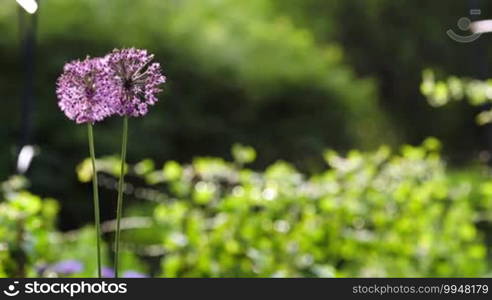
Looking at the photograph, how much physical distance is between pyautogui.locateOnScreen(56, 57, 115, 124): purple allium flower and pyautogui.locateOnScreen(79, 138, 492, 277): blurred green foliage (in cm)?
145

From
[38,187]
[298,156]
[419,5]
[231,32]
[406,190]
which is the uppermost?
[419,5]

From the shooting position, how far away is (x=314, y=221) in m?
2.56

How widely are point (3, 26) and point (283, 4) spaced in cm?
570

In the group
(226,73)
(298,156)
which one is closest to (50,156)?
(226,73)

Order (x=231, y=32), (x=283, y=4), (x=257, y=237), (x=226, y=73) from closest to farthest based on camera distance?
1. (x=257, y=237)
2. (x=226, y=73)
3. (x=231, y=32)
4. (x=283, y=4)

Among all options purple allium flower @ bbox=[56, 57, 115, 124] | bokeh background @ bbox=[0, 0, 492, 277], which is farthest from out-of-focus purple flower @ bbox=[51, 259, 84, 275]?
purple allium flower @ bbox=[56, 57, 115, 124]

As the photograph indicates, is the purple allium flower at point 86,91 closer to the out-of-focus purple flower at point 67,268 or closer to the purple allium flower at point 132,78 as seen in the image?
the purple allium flower at point 132,78

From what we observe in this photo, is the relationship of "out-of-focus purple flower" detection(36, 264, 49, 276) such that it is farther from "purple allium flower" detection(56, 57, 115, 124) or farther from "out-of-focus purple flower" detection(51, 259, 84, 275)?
"purple allium flower" detection(56, 57, 115, 124)

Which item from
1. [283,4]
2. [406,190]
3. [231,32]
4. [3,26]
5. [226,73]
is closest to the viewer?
[406,190]

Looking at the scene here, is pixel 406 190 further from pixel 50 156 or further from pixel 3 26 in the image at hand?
pixel 3 26

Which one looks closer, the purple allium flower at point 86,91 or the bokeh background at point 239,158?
the purple allium flower at point 86,91

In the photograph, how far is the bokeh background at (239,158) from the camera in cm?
236

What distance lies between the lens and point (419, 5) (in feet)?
32.8

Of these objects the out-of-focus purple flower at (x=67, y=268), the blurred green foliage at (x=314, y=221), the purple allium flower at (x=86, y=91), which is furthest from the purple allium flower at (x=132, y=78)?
the blurred green foliage at (x=314, y=221)
